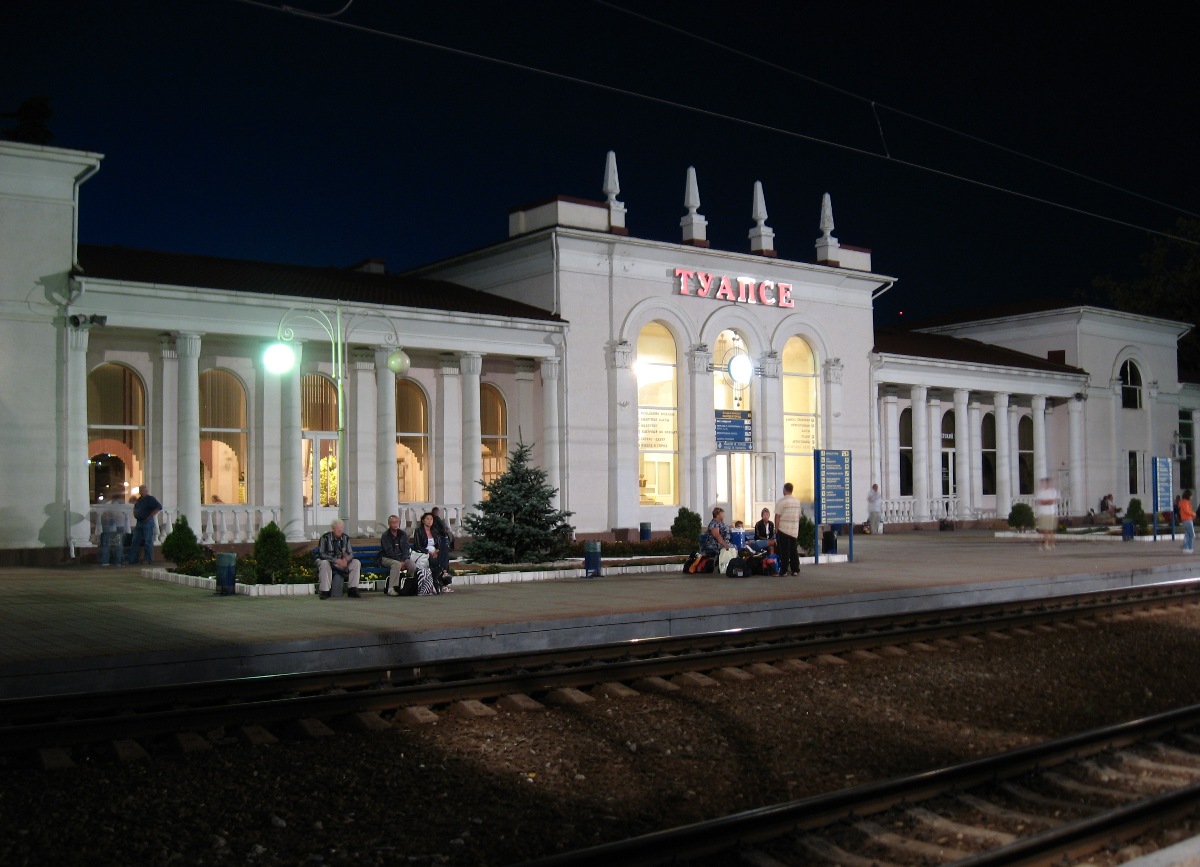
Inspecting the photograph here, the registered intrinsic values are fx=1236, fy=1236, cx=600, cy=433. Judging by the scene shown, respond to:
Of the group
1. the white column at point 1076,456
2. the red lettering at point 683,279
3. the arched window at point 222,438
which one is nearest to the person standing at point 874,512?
the red lettering at point 683,279

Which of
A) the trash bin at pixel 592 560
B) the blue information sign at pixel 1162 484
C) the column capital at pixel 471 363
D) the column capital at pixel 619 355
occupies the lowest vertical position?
the trash bin at pixel 592 560

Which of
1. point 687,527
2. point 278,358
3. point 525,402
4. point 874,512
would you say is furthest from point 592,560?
point 874,512

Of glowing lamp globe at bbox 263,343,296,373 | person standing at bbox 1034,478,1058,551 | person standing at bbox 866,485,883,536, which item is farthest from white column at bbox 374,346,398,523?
person standing at bbox 866,485,883,536

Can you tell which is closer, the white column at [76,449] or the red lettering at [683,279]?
the white column at [76,449]

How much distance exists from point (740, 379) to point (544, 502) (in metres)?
12.8

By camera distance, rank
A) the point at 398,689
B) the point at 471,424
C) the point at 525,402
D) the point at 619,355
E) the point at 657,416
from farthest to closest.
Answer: the point at 657,416
the point at 525,402
the point at 619,355
the point at 471,424
the point at 398,689

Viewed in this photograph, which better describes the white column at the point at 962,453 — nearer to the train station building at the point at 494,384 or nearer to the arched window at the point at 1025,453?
the train station building at the point at 494,384

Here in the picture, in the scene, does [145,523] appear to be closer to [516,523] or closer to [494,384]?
[516,523]

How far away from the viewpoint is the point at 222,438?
28000 millimetres

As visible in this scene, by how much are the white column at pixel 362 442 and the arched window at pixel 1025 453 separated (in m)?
26.0

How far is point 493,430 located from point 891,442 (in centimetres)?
1518

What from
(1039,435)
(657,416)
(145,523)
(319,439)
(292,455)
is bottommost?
(145,523)

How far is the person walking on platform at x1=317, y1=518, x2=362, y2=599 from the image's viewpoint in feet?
58.0

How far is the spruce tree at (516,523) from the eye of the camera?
75.9 ft
